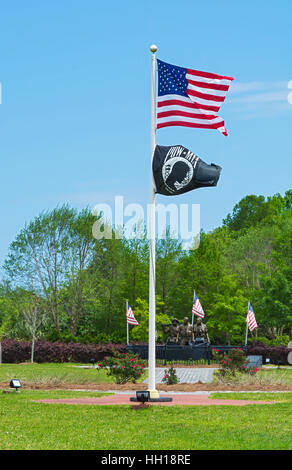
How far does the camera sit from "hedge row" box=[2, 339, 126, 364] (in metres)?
37.2

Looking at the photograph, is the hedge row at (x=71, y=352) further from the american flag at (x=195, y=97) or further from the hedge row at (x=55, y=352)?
the american flag at (x=195, y=97)

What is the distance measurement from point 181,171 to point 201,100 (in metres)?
1.82

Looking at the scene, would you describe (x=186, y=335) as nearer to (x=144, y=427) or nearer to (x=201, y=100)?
(x=201, y=100)

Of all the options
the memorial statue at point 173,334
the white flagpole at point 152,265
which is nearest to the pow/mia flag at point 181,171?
the white flagpole at point 152,265

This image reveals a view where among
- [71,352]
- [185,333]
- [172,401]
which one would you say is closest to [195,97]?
[172,401]

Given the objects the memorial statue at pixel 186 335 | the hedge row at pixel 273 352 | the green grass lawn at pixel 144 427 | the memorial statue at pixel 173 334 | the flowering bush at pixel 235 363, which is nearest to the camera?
the green grass lawn at pixel 144 427

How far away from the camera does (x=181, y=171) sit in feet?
51.3

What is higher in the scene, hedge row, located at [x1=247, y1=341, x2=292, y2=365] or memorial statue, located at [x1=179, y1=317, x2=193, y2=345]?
→ memorial statue, located at [x1=179, y1=317, x2=193, y2=345]

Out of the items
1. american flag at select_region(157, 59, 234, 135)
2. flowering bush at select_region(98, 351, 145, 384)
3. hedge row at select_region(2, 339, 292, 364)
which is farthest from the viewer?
hedge row at select_region(2, 339, 292, 364)

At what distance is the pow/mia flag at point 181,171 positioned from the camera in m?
15.6

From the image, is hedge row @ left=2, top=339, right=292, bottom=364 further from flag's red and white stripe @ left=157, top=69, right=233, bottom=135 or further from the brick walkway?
flag's red and white stripe @ left=157, top=69, right=233, bottom=135

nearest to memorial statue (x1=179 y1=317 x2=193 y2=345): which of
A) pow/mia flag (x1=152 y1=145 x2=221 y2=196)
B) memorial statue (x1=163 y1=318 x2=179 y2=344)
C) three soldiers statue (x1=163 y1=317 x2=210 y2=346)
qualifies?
three soldiers statue (x1=163 y1=317 x2=210 y2=346)

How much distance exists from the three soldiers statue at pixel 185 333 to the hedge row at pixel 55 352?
3010mm

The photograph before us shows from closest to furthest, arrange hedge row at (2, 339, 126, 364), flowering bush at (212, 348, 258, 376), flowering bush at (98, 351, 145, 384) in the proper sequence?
flowering bush at (98, 351, 145, 384), flowering bush at (212, 348, 258, 376), hedge row at (2, 339, 126, 364)
